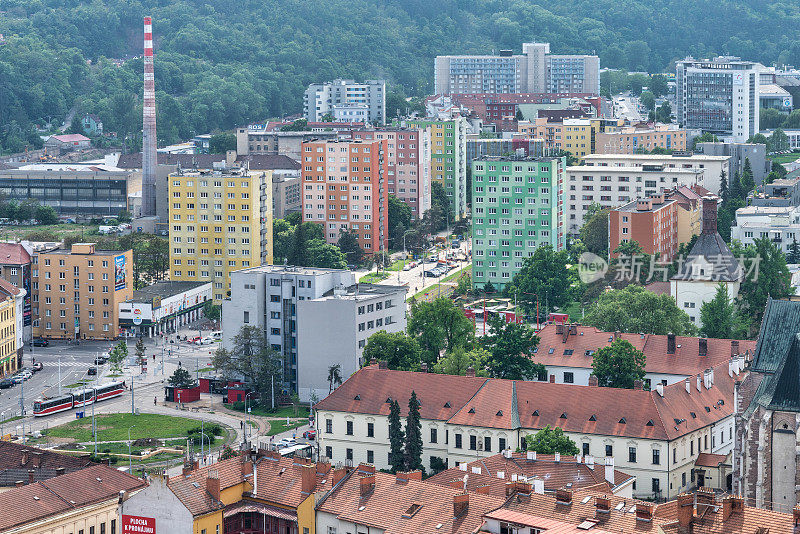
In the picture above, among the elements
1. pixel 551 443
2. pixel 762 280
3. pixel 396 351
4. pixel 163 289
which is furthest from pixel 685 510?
pixel 163 289

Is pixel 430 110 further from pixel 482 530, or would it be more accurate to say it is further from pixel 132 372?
pixel 482 530

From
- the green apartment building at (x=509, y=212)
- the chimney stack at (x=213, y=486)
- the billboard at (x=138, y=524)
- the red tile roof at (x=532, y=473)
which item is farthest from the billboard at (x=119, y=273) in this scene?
the chimney stack at (x=213, y=486)

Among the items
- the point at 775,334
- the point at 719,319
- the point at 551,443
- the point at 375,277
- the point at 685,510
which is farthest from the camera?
the point at 375,277

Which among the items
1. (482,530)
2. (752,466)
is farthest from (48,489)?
(752,466)

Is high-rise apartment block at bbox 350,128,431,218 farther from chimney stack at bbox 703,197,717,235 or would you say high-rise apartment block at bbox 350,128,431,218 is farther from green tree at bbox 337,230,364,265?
chimney stack at bbox 703,197,717,235

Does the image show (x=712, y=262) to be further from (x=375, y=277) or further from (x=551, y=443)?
(x=551, y=443)

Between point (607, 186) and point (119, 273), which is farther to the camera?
point (607, 186)

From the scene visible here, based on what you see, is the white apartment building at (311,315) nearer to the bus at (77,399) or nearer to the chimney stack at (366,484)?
the bus at (77,399)
